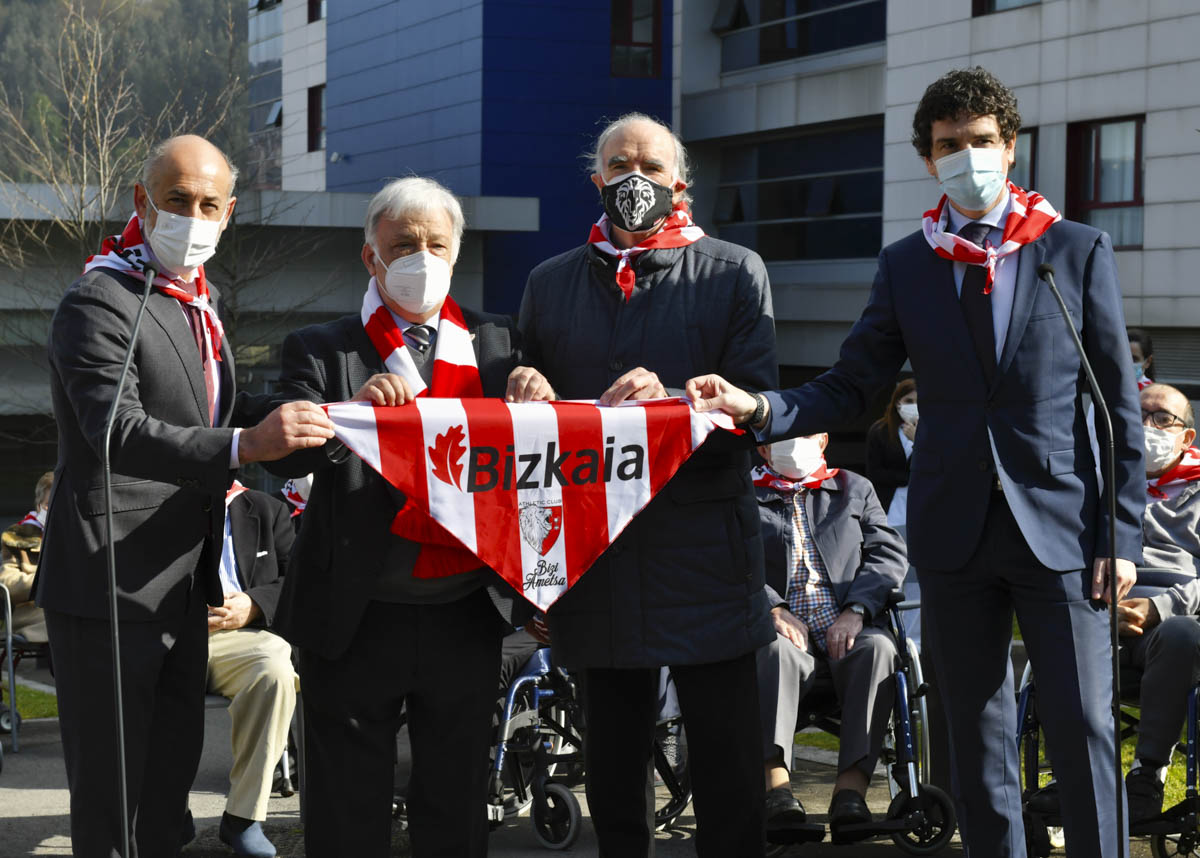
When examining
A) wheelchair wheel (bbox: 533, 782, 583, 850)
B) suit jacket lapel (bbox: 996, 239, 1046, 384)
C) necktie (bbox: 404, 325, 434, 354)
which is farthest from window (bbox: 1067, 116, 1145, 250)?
necktie (bbox: 404, 325, 434, 354)

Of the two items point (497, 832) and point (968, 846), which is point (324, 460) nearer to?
point (968, 846)

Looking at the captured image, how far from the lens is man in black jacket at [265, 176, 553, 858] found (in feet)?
12.9

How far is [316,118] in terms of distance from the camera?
3497 cm

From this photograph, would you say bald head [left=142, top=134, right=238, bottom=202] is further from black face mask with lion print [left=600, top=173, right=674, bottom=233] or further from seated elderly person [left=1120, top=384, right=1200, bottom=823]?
seated elderly person [left=1120, top=384, right=1200, bottom=823]

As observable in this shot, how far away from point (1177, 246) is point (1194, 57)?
2.17 m

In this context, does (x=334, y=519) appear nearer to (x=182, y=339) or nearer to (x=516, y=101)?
(x=182, y=339)

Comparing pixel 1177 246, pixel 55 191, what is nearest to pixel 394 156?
pixel 55 191

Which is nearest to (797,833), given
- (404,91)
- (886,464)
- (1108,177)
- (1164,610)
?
(1164,610)

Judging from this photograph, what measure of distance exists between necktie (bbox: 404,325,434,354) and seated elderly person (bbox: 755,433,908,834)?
225 cm

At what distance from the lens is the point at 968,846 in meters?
4.16

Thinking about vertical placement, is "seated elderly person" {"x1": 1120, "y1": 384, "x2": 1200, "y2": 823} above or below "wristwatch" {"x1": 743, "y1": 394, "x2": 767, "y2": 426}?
below

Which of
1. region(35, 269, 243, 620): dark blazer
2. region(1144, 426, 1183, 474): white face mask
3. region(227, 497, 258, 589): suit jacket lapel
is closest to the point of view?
region(35, 269, 243, 620): dark blazer

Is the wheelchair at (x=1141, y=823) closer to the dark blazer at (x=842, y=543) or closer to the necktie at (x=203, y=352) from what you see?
the dark blazer at (x=842, y=543)

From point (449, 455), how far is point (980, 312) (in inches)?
57.2
